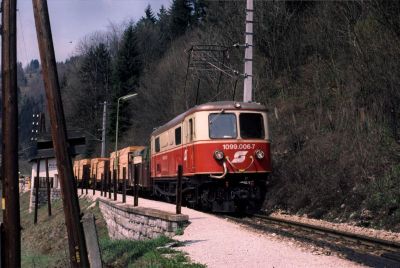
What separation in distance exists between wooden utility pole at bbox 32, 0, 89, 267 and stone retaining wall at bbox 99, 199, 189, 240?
3.07 metres

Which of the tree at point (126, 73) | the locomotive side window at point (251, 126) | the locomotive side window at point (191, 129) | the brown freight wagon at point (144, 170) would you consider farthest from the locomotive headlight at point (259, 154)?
the tree at point (126, 73)

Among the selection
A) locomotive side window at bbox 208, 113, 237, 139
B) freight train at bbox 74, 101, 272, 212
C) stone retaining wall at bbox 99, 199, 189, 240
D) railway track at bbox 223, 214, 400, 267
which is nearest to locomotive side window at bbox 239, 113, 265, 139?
freight train at bbox 74, 101, 272, 212

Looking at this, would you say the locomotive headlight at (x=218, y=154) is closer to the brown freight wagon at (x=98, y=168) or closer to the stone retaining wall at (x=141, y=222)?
the stone retaining wall at (x=141, y=222)

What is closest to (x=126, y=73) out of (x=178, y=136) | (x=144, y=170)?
(x=144, y=170)

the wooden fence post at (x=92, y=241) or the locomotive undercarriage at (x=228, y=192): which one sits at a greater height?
the locomotive undercarriage at (x=228, y=192)

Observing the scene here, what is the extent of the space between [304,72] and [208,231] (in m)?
17.1

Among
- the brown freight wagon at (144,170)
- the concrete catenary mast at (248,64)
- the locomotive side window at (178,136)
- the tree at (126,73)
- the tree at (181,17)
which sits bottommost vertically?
the brown freight wagon at (144,170)

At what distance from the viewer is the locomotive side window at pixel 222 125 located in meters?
17.0

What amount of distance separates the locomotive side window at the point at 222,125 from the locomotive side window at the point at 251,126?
0.77 ft

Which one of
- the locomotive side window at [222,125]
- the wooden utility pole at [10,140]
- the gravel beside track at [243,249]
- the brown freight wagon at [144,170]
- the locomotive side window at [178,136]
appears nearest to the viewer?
the gravel beside track at [243,249]

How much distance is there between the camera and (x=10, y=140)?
10109 millimetres

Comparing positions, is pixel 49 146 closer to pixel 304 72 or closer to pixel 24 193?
pixel 304 72

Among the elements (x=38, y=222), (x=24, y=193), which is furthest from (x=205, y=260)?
(x=24, y=193)

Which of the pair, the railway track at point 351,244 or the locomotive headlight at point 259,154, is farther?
the locomotive headlight at point 259,154
